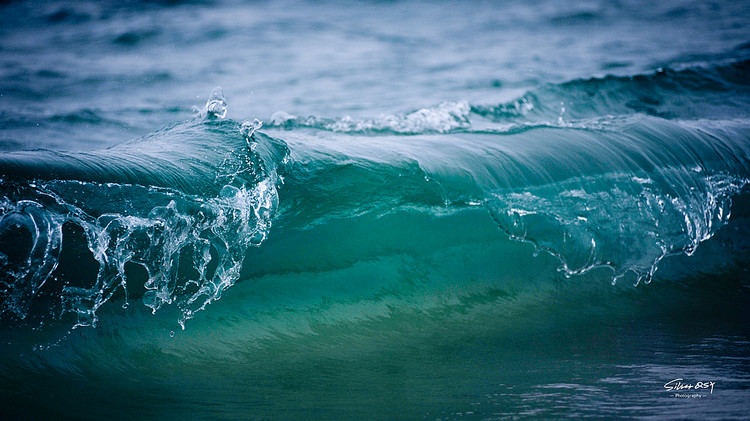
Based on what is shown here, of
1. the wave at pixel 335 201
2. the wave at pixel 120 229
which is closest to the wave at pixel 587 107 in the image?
the wave at pixel 335 201

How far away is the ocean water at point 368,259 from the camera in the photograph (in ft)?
6.14

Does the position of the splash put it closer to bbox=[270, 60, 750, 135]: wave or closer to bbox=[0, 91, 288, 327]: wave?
bbox=[270, 60, 750, 135]: wave

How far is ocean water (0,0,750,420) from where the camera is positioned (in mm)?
1870

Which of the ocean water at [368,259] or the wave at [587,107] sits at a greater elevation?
the wave at [587,107]

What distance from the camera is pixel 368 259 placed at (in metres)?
2.72

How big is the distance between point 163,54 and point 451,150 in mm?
3680

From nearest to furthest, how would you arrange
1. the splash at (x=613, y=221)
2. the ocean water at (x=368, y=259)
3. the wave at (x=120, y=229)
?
the ocean water at (x=368, y=259), the wave at (x=120, y=229), the splash at (x=613, y=221)

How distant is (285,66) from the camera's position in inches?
229

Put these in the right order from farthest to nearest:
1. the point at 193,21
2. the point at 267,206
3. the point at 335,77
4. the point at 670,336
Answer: the point at 193,21 < the point at 335,77 < the point at 267,206 < the point at 670,336

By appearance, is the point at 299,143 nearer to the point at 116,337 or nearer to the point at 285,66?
the point at 116,337

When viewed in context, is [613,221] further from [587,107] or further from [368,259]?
[587,107]

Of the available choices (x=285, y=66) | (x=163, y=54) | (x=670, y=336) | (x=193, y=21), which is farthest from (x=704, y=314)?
(x=193, y=21)

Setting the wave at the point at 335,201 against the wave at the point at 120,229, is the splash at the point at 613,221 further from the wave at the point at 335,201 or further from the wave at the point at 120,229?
the wave at the point at 120,229

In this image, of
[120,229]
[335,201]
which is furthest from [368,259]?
[120,229]
